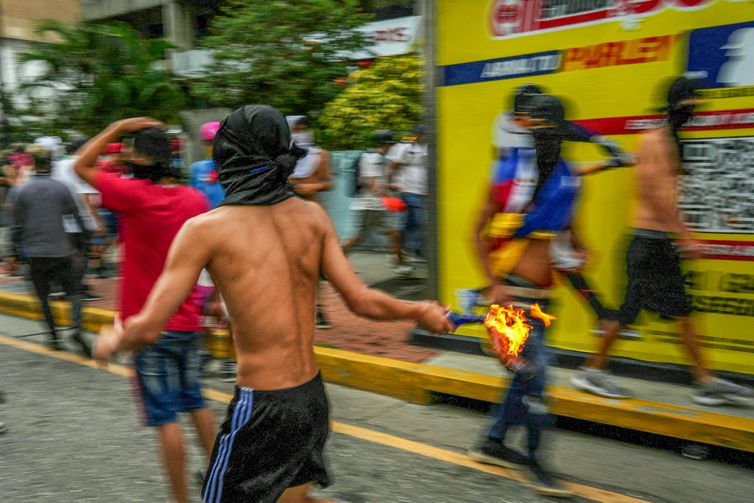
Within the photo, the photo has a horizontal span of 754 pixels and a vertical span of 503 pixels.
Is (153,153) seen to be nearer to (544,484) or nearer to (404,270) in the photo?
(544,484)

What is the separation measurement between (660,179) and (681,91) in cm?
55


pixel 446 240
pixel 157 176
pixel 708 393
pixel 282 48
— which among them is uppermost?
pixel 282 48

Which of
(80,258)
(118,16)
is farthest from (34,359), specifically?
(118,16)

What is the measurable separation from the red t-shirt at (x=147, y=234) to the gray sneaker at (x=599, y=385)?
8.67 feet

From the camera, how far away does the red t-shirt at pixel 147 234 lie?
3.04 meters

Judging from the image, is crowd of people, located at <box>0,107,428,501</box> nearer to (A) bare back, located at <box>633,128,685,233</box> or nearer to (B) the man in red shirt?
(B) the man in red shirt

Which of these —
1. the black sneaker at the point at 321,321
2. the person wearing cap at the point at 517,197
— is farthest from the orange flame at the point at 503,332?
the black sneaker at the point at 321,321

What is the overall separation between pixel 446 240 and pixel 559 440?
2046mm

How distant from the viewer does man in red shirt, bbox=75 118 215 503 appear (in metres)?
3.02

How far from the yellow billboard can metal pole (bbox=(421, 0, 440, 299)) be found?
0.16ft

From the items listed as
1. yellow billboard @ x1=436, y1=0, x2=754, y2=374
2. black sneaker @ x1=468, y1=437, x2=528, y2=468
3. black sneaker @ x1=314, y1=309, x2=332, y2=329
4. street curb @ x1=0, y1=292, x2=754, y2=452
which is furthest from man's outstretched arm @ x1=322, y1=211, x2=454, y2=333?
black sneaker @ x1=314, y1=309, x2=332, y2=329

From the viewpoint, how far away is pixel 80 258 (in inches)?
274

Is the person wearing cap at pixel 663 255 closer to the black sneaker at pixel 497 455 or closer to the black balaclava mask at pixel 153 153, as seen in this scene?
the black sneaker at pixel 497 455

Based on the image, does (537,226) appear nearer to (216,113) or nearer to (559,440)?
(559,440)
